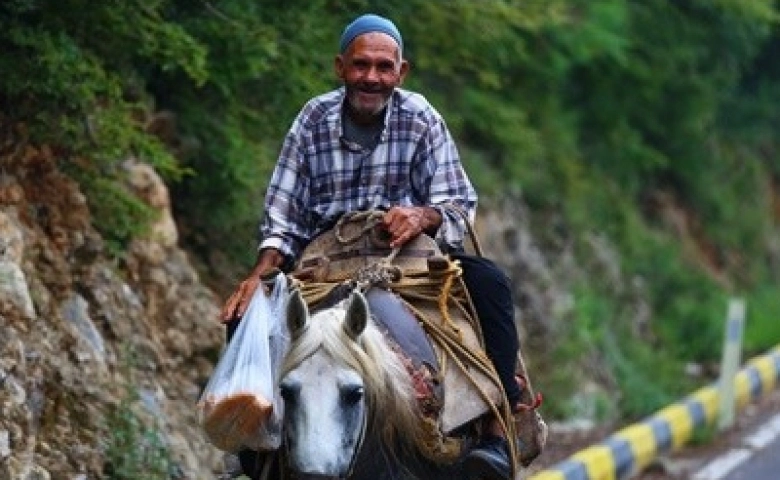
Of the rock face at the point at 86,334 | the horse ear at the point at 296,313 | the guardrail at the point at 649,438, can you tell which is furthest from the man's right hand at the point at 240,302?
the guardrail at the point at 649,438

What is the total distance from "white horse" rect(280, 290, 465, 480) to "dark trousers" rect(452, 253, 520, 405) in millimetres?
818

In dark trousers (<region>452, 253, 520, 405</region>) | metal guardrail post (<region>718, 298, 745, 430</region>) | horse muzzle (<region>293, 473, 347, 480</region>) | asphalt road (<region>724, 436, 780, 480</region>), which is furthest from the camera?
metal guardrail post (<region>718, 298, 745, 430</region>)

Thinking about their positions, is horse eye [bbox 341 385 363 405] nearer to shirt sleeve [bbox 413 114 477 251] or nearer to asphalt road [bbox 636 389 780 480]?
shirt sleeve [bbox 413 114 477 251]

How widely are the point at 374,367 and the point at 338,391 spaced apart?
0.73 feet

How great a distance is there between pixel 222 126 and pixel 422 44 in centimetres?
194

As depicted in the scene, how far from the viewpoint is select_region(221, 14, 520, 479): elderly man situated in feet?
27.1

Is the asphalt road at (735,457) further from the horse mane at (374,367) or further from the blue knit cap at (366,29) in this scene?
the horse mane at (374,367)

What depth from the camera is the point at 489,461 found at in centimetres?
796

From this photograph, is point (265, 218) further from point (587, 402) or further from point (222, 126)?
point (587, 402)

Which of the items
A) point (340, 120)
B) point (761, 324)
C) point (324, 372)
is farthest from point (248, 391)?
point (761, 324)

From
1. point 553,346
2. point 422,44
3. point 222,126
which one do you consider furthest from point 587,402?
point 222,126

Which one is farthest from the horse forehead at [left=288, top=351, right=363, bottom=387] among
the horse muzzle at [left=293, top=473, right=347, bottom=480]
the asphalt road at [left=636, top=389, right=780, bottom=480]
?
the asphalt road at [left=636, top=389, right=780, bottom=480]

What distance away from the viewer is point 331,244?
820 cm

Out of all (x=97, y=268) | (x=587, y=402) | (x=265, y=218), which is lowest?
(x=587, y=402)
